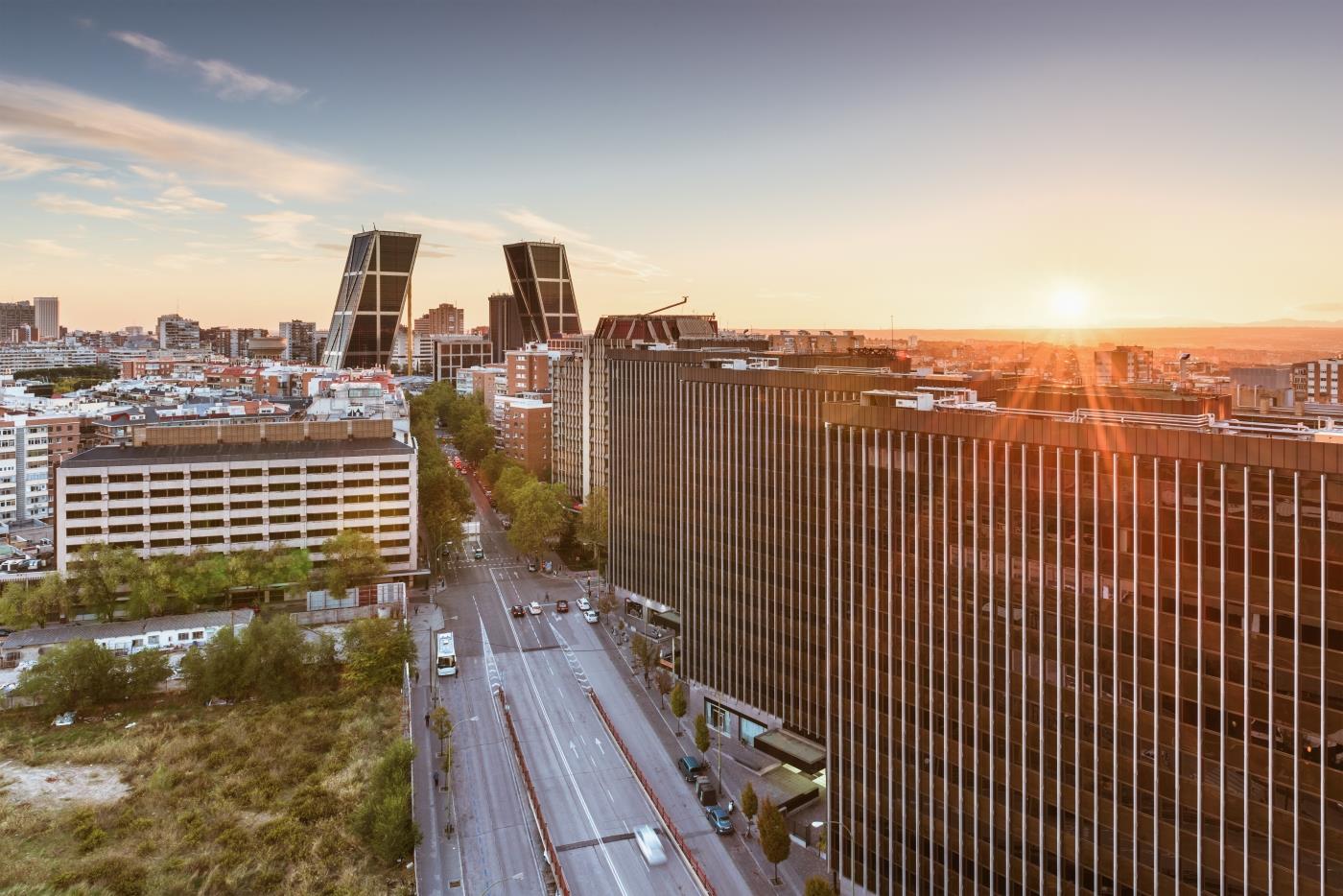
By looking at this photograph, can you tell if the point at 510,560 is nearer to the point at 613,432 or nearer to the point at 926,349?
the point at 613,432

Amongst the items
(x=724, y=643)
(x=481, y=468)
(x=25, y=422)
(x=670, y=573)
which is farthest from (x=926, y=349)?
(x=25, y=422)

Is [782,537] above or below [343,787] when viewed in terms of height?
above

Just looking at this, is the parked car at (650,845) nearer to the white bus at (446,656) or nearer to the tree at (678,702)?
the tree at (678,702)

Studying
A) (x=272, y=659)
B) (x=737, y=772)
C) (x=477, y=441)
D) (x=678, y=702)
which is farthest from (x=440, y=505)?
(x=737, y=772)

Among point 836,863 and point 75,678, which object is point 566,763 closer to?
point 836,863

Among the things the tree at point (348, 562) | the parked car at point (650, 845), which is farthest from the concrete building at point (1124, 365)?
the tree at point (348, 562)
